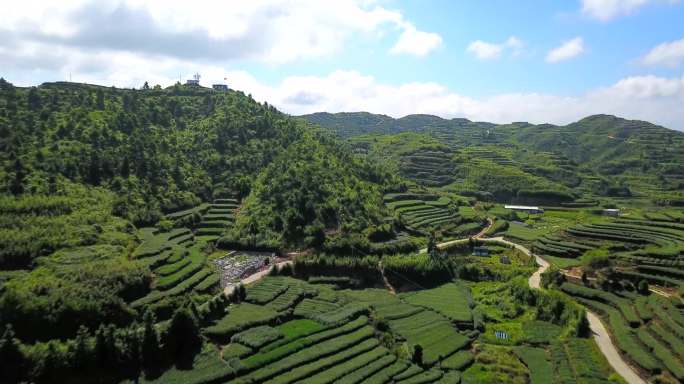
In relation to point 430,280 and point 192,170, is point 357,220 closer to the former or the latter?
point 430,280

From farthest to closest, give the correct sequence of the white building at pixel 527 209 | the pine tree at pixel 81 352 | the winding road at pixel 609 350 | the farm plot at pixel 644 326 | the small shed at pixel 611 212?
the white building at pixel 527 209 → the small shed at pixel 611 212 → the farm plot at pixel 644 326 → the winding road at pixel 609 350 → the pine tree at pixel 81 352

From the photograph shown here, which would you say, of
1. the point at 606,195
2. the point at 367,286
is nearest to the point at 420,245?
the point at 367,286

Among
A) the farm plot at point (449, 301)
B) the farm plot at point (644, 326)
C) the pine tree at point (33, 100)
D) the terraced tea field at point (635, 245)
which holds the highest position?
the pine tree at point (33, 100)

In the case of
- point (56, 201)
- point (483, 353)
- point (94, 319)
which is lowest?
point (483, 353)

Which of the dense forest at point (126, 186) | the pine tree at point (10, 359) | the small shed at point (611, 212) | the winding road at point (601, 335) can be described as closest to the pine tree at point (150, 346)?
the dense forest at point (126, 186)

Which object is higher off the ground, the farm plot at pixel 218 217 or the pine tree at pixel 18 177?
the pine tree at pixel 18 177

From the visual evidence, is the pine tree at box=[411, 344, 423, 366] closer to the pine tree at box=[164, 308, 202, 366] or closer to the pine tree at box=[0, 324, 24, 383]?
the pine tree at box=[164, 308, 202, 366]

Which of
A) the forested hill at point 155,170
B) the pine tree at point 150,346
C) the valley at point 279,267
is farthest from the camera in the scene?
the forested hill at point 155,170

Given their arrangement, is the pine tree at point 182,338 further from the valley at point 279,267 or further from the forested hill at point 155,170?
the forested hill at point 155,170

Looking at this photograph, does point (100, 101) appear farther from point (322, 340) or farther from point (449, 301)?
point (449, 301)
